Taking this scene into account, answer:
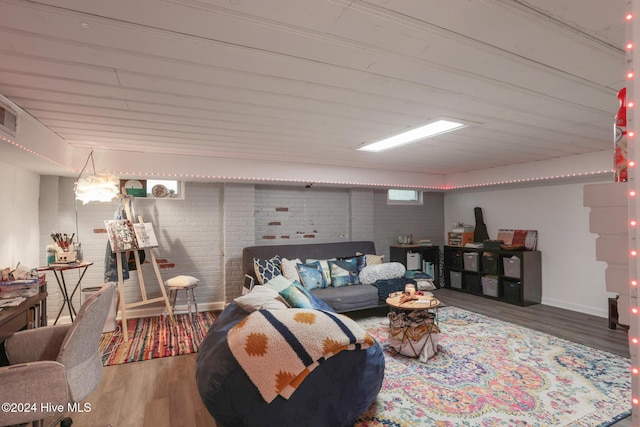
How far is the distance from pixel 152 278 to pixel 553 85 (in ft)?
16.2

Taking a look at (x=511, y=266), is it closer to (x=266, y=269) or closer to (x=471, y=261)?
(x=471, y=261)

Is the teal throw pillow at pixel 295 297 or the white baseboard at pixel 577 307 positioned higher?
the teal throw pillow at pixel 295 297

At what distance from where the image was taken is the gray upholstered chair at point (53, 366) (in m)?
1.62

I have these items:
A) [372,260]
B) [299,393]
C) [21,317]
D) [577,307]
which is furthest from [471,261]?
[21,317]

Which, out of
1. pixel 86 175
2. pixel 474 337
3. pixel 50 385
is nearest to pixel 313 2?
pixel 50 385

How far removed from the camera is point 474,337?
146 inches

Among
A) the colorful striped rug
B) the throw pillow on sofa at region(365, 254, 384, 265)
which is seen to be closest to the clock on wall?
the colorful striped rug

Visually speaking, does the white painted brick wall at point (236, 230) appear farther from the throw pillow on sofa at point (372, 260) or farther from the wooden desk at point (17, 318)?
the wooden desk at point (17, 318)

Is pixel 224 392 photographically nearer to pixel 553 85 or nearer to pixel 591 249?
pixel 553 85

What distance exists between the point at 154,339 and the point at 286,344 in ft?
8.41

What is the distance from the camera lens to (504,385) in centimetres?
268

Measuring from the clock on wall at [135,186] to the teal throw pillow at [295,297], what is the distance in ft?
9.25

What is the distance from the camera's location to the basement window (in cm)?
646

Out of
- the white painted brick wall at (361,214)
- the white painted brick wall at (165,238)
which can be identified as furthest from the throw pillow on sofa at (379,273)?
the white painted brick wall at (165,238)
